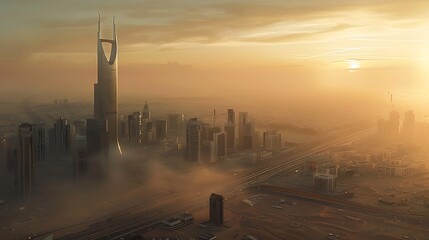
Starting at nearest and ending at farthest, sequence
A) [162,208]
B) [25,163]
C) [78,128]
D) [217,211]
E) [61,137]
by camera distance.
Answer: [217,211]
[162,208]
[25,163]
[61,137]
[78,128]

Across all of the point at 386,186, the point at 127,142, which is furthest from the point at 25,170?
the point at 386,186

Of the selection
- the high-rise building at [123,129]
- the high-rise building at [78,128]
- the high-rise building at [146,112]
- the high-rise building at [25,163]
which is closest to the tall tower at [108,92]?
the high-rise building at [78,128]

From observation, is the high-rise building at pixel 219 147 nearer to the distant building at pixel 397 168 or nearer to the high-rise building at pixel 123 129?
the high-rise building at pixel 123 129

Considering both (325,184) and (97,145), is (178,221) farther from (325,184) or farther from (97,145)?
(97,145)

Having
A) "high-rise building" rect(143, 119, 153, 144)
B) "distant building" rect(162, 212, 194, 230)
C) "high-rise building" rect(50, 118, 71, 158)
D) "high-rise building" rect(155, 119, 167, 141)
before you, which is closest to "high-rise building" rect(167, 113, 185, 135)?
"high-rise building" rect(155, 119, 167, 141)

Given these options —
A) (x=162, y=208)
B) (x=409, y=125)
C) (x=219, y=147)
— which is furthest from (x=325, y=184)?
(x=409, y=125)

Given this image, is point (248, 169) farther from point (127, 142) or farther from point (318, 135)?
point (318, 135)
